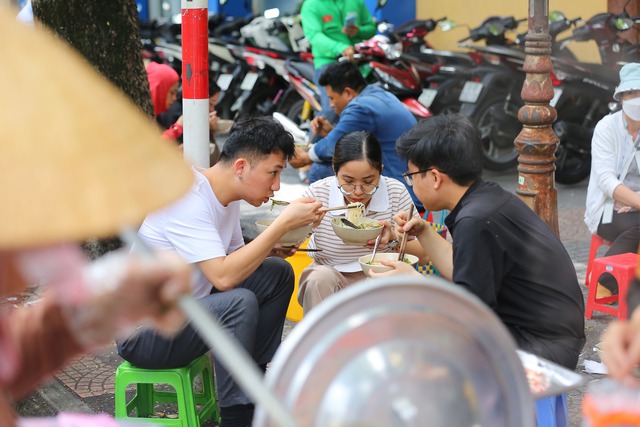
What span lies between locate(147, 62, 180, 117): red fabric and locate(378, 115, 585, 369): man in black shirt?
11.4 feet

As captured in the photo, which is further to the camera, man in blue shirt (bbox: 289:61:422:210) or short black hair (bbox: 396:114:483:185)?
man in blue shirt (bbox: 289:61:422:210)

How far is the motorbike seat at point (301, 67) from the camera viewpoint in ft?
31.3

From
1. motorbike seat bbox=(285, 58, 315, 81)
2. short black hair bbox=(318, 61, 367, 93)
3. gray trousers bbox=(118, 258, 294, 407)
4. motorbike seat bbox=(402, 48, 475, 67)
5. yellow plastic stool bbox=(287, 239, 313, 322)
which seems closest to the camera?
gray trousers bbox=(118, 258, 294, 407)

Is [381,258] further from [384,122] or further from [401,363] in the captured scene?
[401,363]

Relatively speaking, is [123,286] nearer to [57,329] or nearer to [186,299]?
[186,299]

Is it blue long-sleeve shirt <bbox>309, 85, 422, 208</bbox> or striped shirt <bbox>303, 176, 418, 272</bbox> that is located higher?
blue long-sleeve shirt <bbox>309, 85, 422, 208</bbox>

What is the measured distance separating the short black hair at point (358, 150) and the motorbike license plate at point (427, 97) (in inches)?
191

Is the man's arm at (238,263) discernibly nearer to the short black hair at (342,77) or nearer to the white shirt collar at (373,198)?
the white shirt collar at (373,198)

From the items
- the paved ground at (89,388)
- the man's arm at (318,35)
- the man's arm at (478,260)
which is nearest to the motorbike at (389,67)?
the man's arm at (318,35)

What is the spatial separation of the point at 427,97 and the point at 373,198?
4908 mm

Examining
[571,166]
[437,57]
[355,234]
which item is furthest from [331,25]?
[355,234]

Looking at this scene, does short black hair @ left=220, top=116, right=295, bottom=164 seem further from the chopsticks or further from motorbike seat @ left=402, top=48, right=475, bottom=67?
motorbike seat @ left=402, top=48, right=475, bottom=67

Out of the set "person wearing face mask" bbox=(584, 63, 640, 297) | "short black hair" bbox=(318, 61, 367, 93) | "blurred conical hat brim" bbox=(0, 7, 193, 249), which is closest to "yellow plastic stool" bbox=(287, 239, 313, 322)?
"short black hair" bbox=(318, 61, 367, 93)

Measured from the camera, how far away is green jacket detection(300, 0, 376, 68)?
26.8ft
